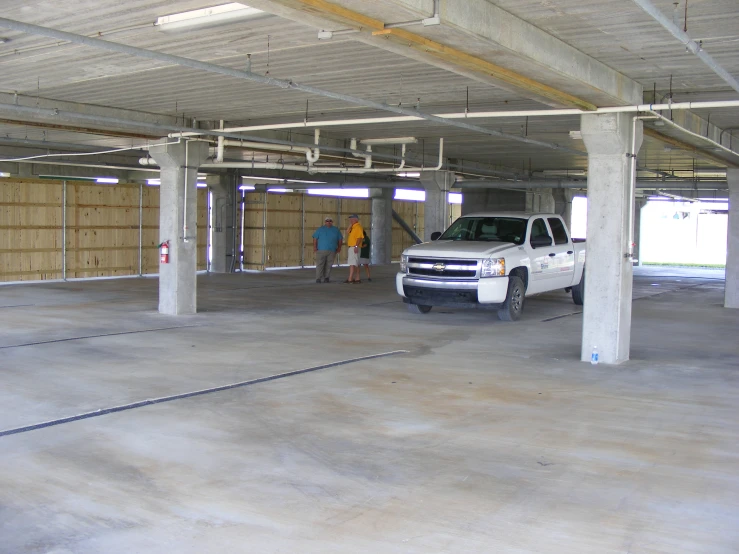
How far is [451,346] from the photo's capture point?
1140 centimetres

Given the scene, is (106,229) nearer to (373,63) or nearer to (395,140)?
(395,140)

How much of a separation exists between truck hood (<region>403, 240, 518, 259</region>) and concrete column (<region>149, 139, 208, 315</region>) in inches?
163

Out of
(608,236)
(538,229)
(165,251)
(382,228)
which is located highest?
(382,228)

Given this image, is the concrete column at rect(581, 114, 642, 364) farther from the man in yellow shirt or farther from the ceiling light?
the man in yellow shirt

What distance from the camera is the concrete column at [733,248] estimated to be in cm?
1789

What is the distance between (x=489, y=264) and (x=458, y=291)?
0.70 meters

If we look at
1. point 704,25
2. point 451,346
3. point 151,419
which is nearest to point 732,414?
point 704,25

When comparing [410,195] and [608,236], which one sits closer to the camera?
[608,236]

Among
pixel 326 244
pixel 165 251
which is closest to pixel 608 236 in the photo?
pixel 165 251

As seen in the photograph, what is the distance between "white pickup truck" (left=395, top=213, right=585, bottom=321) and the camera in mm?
13539

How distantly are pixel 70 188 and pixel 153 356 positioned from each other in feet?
45.3

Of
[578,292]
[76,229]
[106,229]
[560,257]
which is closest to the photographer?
[560,257]

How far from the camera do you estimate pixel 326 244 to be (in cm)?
2162

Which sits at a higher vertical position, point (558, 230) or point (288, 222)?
point (288, 222)
